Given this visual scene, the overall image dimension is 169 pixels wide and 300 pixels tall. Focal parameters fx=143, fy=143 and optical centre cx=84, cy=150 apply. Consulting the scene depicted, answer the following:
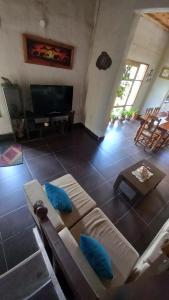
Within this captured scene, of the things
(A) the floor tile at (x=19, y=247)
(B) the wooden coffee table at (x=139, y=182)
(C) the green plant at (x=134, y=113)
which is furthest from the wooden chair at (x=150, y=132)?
(A) the floor tile at (x=19, y=247)

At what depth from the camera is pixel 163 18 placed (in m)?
3.60

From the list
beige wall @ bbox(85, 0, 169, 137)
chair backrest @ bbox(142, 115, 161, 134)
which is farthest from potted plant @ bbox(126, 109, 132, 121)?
beige wall @ bbox(85, 0, 169, 137)

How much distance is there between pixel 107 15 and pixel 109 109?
1.75 meters

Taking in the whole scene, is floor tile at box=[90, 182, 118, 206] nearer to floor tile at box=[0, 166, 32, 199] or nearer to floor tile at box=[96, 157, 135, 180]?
floor tile at box=[96, 157, 135, 180]

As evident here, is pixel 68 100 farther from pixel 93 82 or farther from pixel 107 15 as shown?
pixel 107 15

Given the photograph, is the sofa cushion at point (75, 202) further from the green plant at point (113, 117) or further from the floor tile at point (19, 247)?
the green plant at point (113, 117)

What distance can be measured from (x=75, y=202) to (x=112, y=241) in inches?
21.4

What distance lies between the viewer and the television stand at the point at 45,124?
3.13 m

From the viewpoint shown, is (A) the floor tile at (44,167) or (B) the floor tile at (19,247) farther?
(A) the floor tile at (44,167)

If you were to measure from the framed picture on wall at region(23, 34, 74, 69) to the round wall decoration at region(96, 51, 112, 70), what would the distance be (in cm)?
60

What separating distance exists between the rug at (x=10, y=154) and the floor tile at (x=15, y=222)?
100 cm

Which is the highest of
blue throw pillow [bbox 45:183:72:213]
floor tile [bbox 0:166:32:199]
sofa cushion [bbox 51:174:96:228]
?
blue throw pillow [bbox 45:183:72:213]

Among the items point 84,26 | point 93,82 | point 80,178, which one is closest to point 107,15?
point 84,26

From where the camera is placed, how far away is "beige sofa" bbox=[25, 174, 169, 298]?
113cm
